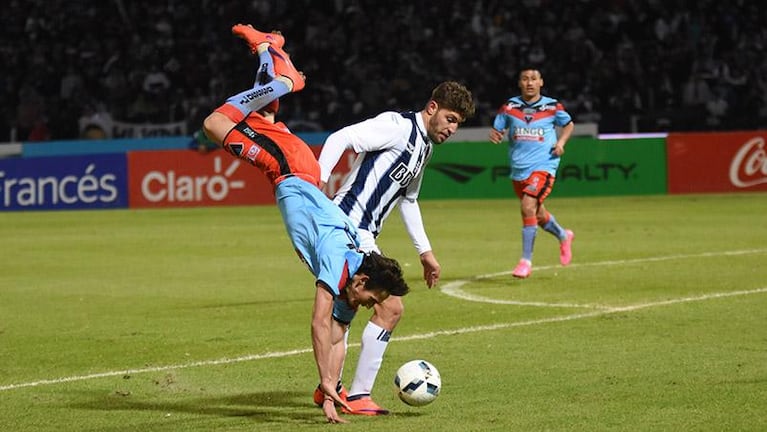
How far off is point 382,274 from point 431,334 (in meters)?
3.68

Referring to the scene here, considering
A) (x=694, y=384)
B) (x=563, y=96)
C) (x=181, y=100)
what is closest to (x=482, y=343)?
(x=694, y=384)

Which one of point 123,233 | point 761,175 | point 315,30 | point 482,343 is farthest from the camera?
point 315,30

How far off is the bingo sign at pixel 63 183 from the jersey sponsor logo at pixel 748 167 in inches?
516

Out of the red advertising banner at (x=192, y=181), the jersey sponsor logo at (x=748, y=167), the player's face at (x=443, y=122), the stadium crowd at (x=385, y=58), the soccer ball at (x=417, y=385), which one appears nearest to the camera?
the soccer ball at (x=417, y=385)

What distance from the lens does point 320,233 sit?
24.9 ft

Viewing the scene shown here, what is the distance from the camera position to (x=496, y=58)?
3272cm

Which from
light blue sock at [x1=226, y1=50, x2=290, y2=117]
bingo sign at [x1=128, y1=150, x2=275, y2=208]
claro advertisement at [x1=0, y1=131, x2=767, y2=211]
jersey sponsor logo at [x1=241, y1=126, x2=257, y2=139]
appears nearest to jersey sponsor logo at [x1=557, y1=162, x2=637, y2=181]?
claro advertisement at [x1=0, y1=131, x2=767, y2=211]

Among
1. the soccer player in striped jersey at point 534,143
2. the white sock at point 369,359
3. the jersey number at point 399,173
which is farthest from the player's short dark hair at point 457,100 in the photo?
the soccer player in striped jersey at point 534,143

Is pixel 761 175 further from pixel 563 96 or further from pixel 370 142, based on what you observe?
pixel 370 142

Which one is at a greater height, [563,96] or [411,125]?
[411,125]

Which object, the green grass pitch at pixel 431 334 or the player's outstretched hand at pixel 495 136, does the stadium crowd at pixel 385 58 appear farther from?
the player's outstretched hand at pixel 495 136

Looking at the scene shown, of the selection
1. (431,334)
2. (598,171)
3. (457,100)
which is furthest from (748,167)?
(457,100)

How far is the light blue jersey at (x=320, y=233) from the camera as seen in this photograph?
7.44 m

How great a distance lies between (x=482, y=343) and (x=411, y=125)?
2.49 meters
